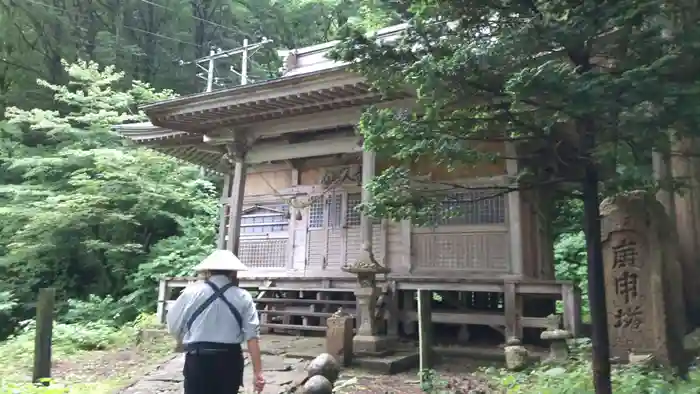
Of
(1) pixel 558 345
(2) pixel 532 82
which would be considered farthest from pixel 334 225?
(2) pixel 532 82

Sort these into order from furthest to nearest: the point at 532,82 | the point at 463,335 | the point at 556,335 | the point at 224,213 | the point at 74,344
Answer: the point at 224,213 < the point at 74,344 < the point at 463,335 < the point at 556,335 < the point at 532,82

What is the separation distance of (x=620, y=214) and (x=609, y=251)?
446 millimetres

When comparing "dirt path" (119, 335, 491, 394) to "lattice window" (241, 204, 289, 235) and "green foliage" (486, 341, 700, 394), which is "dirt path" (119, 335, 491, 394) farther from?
"lattice window" (241, 204, 289, 235)

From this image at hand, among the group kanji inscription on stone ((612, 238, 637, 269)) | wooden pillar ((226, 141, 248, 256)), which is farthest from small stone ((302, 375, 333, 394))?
wooden pillar ((226, 141, 248, 256))

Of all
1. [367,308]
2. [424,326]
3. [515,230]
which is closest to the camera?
[424,326]

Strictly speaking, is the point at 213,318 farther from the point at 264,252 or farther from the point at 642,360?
the point at 264,252

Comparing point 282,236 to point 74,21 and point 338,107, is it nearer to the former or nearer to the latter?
point 338,107

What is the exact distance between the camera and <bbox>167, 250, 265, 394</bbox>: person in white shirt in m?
4.34

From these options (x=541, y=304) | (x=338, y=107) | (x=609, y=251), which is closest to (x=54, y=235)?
A: (x=338, y=107)

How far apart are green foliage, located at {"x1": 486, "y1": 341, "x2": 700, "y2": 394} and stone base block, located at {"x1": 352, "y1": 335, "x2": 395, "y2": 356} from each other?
5.75 ft

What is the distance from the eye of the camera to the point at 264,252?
12.9m

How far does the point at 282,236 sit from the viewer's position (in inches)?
501

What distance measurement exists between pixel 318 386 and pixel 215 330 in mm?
2218

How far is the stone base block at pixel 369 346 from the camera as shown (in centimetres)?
816
